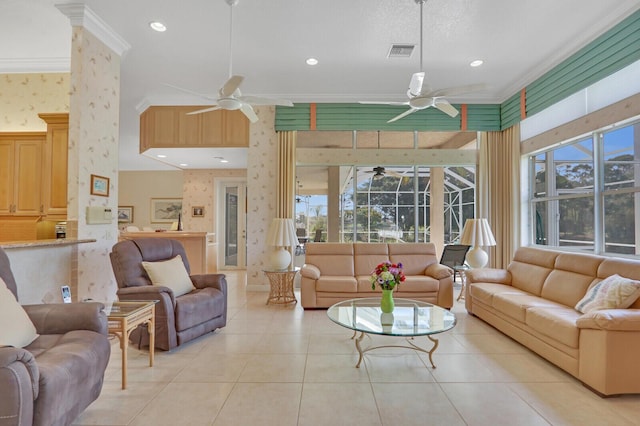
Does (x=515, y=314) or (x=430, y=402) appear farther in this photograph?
(x=515, y=314)

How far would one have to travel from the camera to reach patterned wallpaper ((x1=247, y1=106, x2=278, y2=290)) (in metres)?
5.82

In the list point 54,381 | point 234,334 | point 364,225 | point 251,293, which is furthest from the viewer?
point 364,225

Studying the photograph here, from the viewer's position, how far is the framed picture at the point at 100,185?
3.49 metres

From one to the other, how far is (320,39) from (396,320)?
128 inches

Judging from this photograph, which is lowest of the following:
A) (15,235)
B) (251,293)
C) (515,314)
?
(251,293)

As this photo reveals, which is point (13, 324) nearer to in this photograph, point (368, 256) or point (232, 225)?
point (368, 256)

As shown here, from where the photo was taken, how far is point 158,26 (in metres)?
3.62

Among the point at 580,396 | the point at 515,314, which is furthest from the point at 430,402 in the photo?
the point at 515,314

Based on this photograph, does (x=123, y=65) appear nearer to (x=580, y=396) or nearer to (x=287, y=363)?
(x=287, y=363)

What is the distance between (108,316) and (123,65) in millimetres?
3696

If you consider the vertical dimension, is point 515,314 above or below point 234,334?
above

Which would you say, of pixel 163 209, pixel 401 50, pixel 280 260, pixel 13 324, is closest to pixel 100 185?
pixel 13 324

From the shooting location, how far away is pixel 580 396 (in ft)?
7.57

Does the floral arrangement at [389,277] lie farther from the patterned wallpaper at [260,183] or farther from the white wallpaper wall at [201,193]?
the white wallpaper wall at [201,193]
